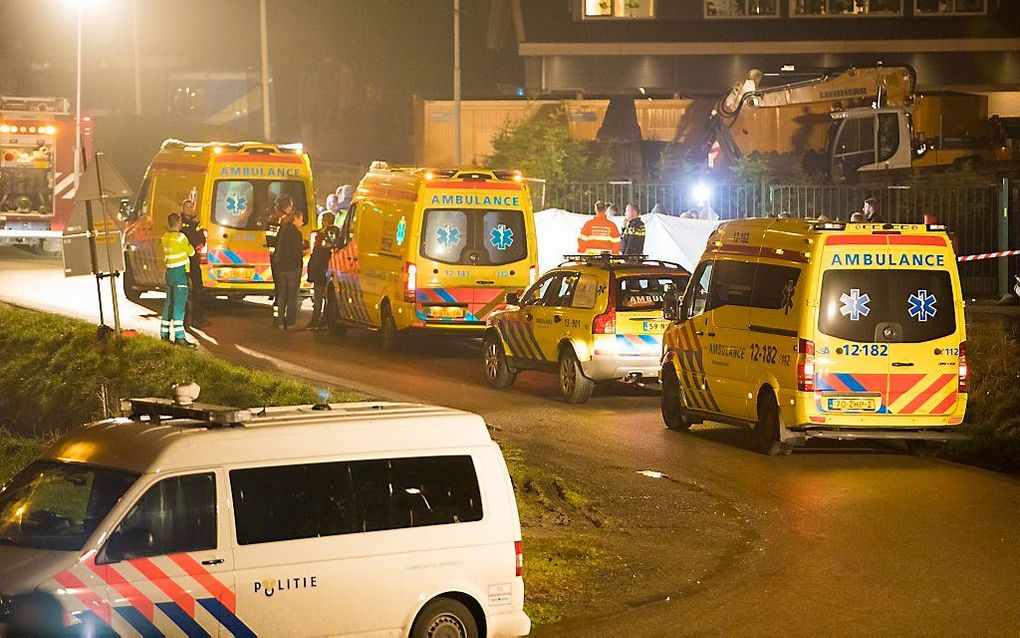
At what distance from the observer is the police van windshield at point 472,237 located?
22594 millimetres

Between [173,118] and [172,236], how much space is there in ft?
168

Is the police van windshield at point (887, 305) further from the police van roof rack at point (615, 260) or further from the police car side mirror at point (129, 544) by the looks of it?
the police car side mirror at point (129, 544)

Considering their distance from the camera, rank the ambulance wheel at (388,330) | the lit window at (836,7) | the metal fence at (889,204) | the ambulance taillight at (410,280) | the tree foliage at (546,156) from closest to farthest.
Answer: the ambulance taillight at (410,280)
the ambulance wheel at (388,330)
the metal fence at (889,204)
the tree foliage at (546,156)
the lit window at (836,7)

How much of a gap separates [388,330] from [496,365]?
356 centimetres

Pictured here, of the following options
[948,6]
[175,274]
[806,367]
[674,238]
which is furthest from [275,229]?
[948,6]

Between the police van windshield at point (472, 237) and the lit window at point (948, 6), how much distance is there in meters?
37.1

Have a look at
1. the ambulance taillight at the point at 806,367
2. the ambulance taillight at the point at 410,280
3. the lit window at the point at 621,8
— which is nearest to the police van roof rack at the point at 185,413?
the ambulance taillight at the point at 806,367

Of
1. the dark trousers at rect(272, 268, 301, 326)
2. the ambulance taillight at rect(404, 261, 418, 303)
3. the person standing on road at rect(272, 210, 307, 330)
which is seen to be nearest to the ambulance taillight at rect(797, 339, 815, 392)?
the ambulance taillight at rect(404, 261, 418, 303)

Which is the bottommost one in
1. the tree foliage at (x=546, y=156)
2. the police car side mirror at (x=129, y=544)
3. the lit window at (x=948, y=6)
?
the police car side mirror at (x=129, y=544)

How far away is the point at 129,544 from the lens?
7613 millimetres

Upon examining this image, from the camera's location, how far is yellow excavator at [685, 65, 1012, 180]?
1471 inches

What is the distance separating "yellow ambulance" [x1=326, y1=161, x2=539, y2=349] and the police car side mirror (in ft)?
49.0

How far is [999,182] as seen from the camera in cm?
2959

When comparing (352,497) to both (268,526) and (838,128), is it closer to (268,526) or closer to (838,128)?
(268,526)
